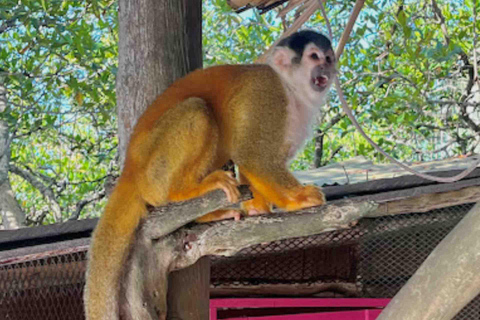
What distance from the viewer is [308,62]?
2.65 m

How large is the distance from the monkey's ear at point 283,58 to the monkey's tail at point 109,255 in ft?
2.70

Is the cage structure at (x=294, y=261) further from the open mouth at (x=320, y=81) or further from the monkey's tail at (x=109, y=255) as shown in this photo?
the open mouth at (x=320, y=81)

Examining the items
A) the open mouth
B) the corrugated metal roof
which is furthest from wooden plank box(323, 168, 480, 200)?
the corrugated metal roof

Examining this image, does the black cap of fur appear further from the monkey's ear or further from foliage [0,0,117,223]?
foliage [0,0,117,223]

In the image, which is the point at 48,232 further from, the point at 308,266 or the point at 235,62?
the point at 235,62

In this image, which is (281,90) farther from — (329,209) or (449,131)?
(449,131)

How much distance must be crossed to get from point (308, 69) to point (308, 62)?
0.09 ft

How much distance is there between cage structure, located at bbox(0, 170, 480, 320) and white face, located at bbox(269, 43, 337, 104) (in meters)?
0.46

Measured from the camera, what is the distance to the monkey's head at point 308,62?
2.64 metres

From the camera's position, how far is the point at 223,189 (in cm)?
226

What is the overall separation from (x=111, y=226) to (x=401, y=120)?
15.6 ft

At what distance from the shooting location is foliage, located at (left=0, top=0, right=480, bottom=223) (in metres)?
5.88

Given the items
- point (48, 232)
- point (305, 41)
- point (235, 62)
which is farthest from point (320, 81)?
point (235, 62)

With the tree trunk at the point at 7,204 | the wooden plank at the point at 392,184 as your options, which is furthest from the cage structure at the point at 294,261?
the tree trunk at the point at 7,204
